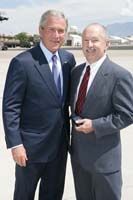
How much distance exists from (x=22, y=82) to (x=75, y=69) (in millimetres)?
432

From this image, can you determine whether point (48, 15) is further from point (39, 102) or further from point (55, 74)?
point (39, 102)

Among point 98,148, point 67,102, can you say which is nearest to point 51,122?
point 67,102

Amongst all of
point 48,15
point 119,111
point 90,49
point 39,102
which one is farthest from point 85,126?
point 48,15

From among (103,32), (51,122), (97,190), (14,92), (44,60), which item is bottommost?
(97,190)

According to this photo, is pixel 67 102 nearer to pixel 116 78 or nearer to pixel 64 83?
pixel 64 83

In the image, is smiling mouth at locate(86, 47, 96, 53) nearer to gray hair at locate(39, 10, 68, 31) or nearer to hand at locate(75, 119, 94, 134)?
gray hair at locate(39, 10, 68, 31)

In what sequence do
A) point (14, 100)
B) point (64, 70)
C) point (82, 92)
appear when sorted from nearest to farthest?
point (82, 92) < point (14, 100) < point (64, 70)

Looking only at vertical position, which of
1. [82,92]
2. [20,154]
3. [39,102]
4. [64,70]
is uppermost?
[64,70]

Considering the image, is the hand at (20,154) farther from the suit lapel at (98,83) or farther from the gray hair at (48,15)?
the gray hair at (48,15)

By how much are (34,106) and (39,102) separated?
51mm

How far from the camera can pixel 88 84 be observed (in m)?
3.31

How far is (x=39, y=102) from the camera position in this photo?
11.4 ft

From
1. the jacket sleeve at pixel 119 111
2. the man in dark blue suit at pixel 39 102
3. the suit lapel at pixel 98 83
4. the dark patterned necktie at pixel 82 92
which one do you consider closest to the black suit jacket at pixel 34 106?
the man in dark blue suit at pixel 39 102

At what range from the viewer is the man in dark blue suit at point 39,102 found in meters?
3.40
